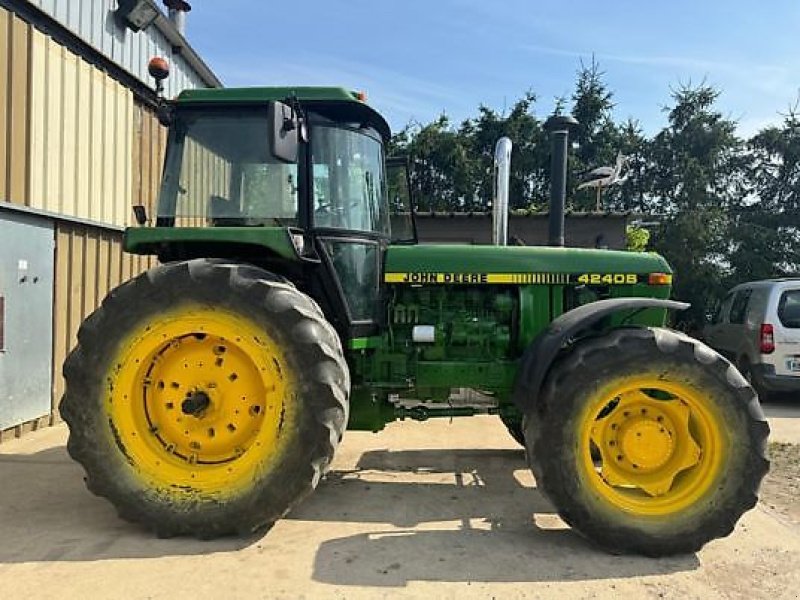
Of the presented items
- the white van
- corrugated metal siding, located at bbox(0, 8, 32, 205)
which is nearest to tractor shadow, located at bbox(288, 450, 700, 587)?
corrugated metal siding, located at bbox(0, 8, 32, 205)

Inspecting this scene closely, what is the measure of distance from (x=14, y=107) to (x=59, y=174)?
2.80 ft

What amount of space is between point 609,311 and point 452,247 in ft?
4.04

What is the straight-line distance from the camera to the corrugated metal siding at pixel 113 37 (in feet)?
23.7

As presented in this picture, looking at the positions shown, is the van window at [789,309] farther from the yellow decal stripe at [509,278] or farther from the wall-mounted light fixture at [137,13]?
the wall-mounted light fixture at [137,13]

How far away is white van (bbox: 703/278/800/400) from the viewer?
362 inches

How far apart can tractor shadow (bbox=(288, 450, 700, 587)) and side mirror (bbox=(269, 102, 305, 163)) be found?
2141mm

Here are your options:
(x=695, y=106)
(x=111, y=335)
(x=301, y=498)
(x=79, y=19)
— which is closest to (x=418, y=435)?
(x=301, y=498)

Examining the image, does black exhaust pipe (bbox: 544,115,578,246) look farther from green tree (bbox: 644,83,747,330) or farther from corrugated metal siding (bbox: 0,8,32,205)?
green tree (bbox: 644,83,747,330)

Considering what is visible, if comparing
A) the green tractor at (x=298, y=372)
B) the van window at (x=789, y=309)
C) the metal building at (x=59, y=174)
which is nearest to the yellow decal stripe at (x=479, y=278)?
the green tractor at (x=298, y=372)

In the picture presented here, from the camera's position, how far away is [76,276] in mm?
7137

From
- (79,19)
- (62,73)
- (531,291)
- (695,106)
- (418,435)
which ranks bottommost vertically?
(418,435)

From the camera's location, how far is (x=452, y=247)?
487 centimetres

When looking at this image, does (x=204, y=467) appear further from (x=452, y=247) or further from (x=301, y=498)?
(x=452, y=247)

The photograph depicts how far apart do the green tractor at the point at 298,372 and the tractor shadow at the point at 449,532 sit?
26 centimetres
